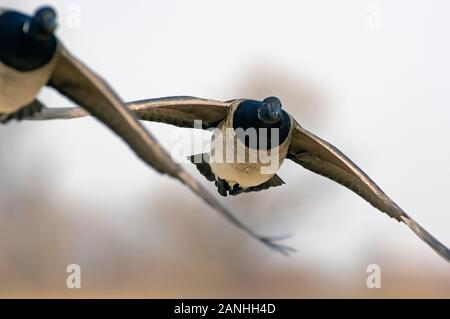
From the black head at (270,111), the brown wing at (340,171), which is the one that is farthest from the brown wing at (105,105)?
the brown wing at (340,171)

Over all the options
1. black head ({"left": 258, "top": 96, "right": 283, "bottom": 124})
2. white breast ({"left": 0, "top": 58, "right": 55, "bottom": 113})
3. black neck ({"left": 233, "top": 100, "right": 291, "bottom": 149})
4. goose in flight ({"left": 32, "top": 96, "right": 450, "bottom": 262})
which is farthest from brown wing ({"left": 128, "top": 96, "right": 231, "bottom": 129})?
white breast ({"left": 0, "top": 58, "right": 55, "bottom": 113})

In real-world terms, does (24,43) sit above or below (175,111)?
below

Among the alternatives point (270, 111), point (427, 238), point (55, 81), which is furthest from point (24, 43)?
point (427, 238)

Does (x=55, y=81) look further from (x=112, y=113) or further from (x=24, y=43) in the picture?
(x=24, y=43)

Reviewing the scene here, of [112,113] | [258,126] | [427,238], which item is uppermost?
[258,126]

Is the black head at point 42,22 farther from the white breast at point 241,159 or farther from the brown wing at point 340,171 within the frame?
the brown wing at point 340,171

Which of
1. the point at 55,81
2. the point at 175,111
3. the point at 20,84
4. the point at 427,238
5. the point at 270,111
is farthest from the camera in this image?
the point at 427,238
